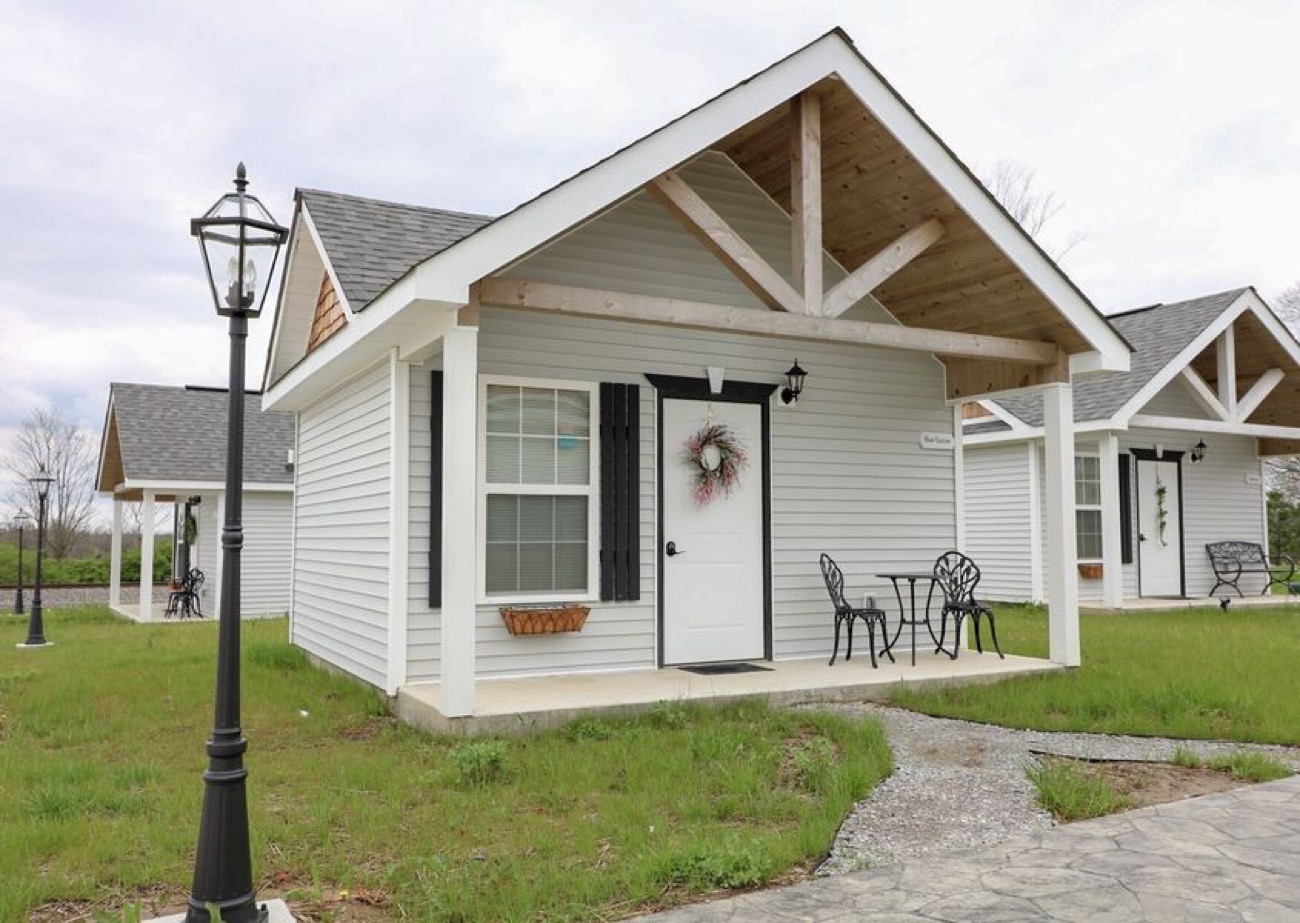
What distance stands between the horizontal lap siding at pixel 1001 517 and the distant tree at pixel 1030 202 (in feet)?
35.0

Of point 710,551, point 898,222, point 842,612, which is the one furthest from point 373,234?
point 842,612

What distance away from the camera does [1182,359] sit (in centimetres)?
1241

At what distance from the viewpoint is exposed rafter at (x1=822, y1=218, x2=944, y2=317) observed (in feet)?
20.1

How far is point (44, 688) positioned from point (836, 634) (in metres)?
5.94

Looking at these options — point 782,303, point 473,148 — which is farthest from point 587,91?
point 782,303

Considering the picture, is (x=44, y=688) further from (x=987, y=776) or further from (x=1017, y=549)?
(x=1017, y=549)

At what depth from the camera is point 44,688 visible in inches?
296

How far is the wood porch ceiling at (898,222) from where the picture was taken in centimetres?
655

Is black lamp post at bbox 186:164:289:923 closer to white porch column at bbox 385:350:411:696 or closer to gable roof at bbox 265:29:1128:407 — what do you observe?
gable roof at bbox 265:29:1128:407

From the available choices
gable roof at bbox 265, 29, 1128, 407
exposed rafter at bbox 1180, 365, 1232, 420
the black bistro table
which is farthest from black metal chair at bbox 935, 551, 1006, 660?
exposed rafter at bbox 1180, 365, 1232, 420

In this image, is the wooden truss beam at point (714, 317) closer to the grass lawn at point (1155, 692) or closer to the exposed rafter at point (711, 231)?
the exposed rafter at point (711, 231)

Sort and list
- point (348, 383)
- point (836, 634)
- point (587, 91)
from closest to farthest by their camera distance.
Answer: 1. point (836, 634)
2. point (348, 383)
3. point (587, 91)

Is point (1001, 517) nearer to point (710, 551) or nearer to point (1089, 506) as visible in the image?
point (1089, 506)

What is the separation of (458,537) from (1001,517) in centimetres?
1078
